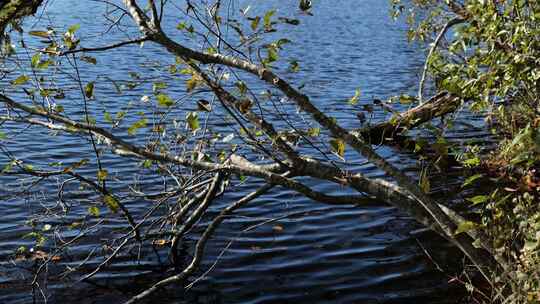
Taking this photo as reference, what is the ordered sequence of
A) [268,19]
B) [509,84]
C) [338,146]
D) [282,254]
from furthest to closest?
[282,254], [509,84], [268,19], [338,146]

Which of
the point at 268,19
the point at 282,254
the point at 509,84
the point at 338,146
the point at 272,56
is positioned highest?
the point at 268,19

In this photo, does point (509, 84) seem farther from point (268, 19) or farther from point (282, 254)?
point (282, 254)

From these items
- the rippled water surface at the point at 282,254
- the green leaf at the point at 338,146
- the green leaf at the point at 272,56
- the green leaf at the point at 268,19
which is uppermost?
the green leaf at the point at 268,19

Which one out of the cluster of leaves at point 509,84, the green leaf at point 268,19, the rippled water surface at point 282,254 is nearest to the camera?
the cluster of leaves at point 509,84

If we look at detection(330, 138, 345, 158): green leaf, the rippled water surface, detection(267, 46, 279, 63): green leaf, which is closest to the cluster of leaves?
detection(330, 138, 345, 158): green leaf

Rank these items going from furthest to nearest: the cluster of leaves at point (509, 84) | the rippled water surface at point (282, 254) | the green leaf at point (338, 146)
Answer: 1. the rippled water surface at point (282, 254)
2. the green leaf at point (338, 146)
3. the cluster of leaves at point (509, 84)

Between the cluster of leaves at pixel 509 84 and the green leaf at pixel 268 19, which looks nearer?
the cluster of leaves at pixel 509 84

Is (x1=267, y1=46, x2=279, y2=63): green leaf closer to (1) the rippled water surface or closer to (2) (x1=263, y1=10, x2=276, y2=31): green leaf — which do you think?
(2) (x1=263, y1=10, x2=276, y2=31): green leaf

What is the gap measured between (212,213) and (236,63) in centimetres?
574

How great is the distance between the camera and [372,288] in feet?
26.8

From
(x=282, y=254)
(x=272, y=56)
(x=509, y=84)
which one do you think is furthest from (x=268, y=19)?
(x=282, y=254)

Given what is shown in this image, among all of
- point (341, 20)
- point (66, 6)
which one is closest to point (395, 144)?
point (341, 20)

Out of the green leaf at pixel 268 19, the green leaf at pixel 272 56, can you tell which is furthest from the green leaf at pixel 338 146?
the green leaf at pixel 268 19

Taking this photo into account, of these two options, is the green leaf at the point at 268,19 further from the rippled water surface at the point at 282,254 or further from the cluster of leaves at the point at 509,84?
the rippled water surface at the point at 282,254
